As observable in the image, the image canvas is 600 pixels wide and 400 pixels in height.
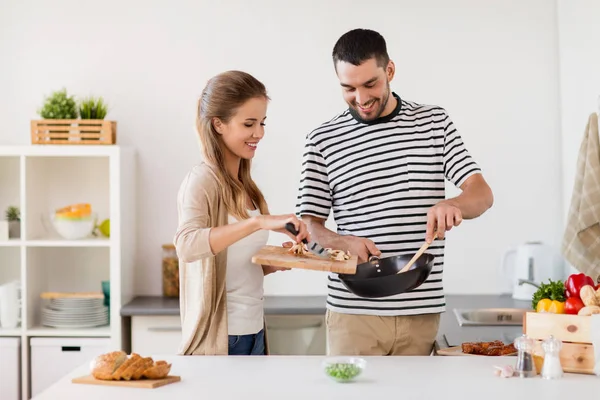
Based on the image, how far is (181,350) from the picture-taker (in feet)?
8.13

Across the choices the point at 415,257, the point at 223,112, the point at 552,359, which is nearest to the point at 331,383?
the point at 415,257

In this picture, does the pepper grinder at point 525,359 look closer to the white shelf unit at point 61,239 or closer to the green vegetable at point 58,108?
the white shelf unit at point 61,239

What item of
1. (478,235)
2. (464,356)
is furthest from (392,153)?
(478,235)

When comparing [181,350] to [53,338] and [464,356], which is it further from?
[53,338]

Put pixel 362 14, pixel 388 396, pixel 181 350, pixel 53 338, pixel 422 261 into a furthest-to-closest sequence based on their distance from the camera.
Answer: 1. pixel 362 14
2. pixel 53 338
3. pixel 181 350
4. pixel 422 261
5. pixel 388 396

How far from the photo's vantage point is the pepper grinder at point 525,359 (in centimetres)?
214

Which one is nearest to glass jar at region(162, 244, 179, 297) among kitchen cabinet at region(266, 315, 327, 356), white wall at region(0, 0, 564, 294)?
white wall at region(0, 0, 564, 294)

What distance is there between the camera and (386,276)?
89.0 inches

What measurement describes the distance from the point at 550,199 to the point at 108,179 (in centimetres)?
212

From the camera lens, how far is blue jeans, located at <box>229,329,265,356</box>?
8.13 ft

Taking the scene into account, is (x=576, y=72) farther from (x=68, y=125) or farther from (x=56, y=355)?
(x=56, y=355)

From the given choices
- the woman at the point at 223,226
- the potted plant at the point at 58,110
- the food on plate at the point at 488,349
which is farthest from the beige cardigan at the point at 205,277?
the potted plant at the point at 58,110

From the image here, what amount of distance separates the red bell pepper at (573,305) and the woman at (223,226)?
0.70 m

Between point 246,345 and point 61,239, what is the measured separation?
5.90 feet
